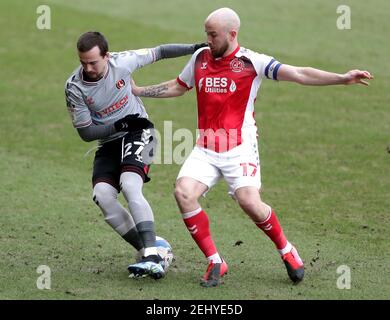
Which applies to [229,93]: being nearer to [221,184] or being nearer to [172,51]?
[172,51]

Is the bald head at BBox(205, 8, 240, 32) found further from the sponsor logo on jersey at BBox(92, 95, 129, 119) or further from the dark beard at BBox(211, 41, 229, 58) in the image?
the sponsor logo on jersey at BBox(92, 95, 129, 119)

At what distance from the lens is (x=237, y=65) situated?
28.5 ft

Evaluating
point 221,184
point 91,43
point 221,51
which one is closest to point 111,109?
point 91,43

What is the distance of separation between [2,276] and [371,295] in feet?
11.2

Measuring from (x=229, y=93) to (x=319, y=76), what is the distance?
0.84 metres

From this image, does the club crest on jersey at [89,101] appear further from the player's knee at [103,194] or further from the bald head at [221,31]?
the bald head at [221,31]

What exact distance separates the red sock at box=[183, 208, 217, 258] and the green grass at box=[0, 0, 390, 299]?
1.24 feet

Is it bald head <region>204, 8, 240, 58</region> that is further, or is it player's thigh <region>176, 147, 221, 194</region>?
player's thigh <region>176, 147, 221, 194</region>

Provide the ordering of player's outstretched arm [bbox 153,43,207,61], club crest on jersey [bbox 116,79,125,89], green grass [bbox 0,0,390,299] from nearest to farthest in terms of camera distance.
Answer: green grass [bbox 0,0,390,299] < club crest on jersey [bbox 116,79,125,89] < player's outstretched arm [bbox 153,43,207,61]

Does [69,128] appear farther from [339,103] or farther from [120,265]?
[120,265]

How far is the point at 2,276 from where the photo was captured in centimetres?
882

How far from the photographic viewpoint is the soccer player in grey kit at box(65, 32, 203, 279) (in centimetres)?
883

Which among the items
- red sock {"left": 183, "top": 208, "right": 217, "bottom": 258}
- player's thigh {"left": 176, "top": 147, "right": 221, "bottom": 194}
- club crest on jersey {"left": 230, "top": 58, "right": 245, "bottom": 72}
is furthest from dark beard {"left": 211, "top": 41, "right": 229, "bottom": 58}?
red sock {"left": 183, "top": 208, "right": 217, "bottom": 258}
